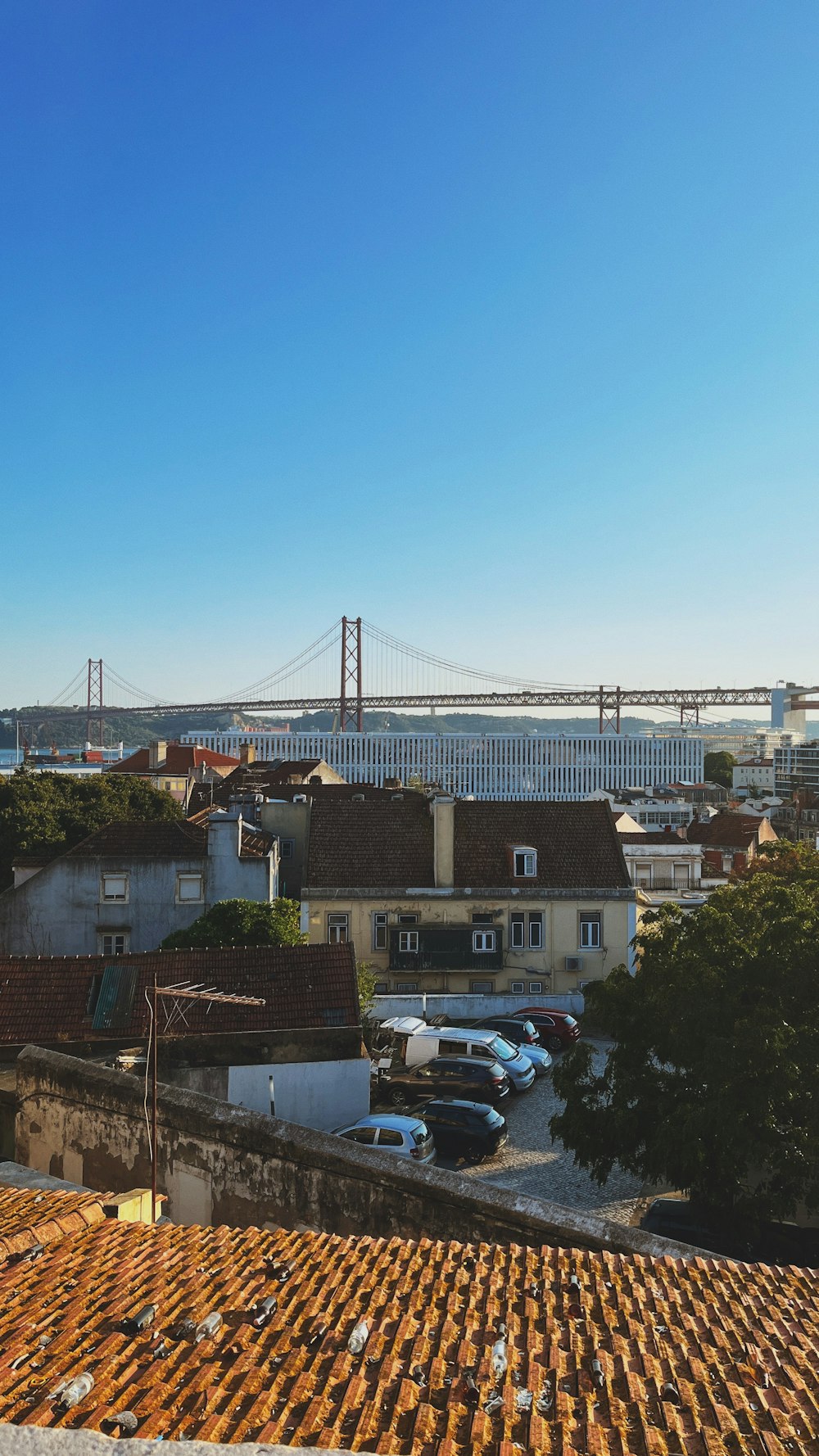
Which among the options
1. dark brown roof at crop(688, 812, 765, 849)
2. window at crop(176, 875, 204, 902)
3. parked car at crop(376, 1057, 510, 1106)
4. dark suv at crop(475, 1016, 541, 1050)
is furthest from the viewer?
dark brown roof at crop(688, 812, 765, 849)

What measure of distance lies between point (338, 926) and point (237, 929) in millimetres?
5847

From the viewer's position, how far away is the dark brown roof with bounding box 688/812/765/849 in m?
53.0

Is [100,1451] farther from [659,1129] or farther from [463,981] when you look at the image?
[463,981]

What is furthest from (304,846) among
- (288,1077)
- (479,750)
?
(479,750)

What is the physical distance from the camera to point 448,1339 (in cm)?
475

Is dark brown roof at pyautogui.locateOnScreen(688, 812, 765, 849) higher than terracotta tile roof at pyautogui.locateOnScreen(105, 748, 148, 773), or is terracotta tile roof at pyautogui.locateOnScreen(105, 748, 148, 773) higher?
terracotta tile roof at pyautogui.locateOnScreen(105, 748, 148, 773)

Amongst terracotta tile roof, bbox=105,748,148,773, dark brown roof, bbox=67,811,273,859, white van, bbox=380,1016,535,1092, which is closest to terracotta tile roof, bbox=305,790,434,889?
dark brown roof, bbox=67,811,273,859

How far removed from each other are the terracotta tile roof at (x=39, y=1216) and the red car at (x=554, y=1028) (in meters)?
16.9

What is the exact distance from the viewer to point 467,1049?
2022 centimetres

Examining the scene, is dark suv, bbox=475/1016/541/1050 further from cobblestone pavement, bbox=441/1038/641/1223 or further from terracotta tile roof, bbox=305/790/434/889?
terracotta tile roof, bbox=305/790/434/889

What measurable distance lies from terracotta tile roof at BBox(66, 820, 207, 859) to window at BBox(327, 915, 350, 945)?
408 centimetres

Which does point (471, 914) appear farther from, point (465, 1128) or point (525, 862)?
point (465, 1128)

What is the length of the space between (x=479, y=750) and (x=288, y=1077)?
127002 mm

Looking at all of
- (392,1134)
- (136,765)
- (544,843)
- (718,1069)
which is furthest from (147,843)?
(136,765)
